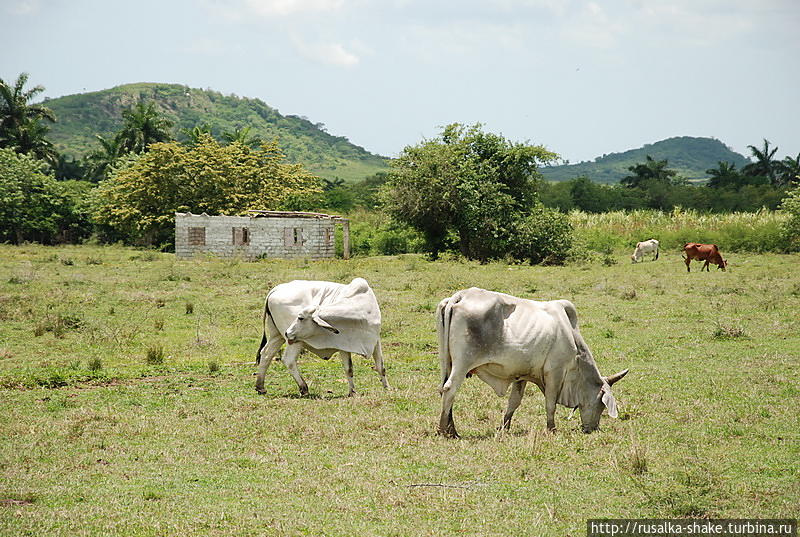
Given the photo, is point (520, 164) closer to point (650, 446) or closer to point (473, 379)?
point (473, 379)

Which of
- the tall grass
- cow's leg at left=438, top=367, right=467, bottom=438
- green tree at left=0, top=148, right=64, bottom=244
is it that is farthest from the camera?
green tree at left=0, top=148, right=64, bottom=244

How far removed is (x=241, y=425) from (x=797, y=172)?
96992mm

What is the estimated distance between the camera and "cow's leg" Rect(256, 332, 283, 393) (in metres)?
13.1

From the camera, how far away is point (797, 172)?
9450 cm

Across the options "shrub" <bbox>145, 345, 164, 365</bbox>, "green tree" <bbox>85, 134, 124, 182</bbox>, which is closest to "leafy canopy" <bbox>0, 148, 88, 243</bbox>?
"green tree" <bbox>85, 134, 124, 182</bbox>

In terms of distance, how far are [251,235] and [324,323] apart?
1261 inches

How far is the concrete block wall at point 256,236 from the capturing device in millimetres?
43281

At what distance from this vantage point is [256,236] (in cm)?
4391

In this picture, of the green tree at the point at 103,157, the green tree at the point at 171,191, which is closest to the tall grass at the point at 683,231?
the green tree at the point at 171,191

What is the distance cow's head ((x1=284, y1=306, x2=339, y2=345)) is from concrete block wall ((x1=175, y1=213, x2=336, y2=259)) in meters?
31.4

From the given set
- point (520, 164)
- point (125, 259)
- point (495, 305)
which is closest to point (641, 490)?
point (495, 305)

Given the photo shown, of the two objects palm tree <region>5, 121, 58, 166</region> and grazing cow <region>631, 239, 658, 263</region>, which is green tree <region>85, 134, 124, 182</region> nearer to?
palm tree <region>5, 121, 58, 166</region>

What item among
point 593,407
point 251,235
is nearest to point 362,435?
point 593,407

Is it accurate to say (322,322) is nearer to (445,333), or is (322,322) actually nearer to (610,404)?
(445,333)
